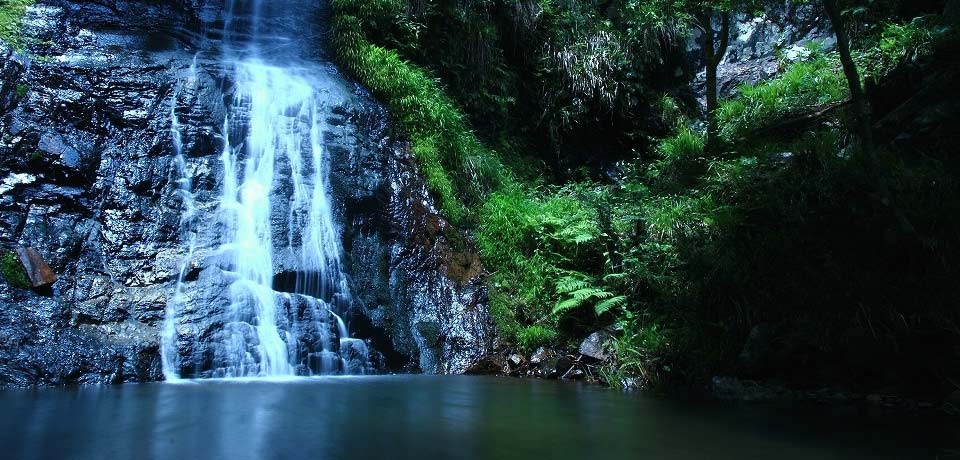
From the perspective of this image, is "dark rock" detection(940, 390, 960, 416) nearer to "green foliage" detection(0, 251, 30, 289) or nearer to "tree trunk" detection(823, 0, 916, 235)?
"tree trunk" detection(823, 0, 916, 235)

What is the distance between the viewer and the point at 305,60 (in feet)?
35.0

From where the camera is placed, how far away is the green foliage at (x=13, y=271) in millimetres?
6117

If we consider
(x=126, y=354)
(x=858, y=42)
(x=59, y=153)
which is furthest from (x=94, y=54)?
(x=858, y=42)

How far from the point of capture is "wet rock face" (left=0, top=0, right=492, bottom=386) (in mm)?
6094

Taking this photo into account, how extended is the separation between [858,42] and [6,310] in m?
11.5

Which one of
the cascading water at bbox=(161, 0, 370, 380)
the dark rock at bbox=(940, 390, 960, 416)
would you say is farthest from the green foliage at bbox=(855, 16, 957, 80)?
the cascading water at bbox=(161, 0, 370, 380)

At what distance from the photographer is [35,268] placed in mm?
6285

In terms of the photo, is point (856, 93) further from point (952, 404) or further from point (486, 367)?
point (486, 367)

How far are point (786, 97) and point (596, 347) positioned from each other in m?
→ 5.49

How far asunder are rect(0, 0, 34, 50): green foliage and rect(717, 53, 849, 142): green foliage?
10053 mm

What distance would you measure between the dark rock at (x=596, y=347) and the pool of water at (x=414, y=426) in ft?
3.88

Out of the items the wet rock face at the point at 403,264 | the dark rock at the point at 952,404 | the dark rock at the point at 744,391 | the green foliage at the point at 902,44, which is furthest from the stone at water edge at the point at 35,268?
the green foliage at the point at 902,44

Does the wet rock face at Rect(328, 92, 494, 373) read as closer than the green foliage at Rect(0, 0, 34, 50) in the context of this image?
Yes

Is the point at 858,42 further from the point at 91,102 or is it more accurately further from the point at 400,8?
the point at 91,102
